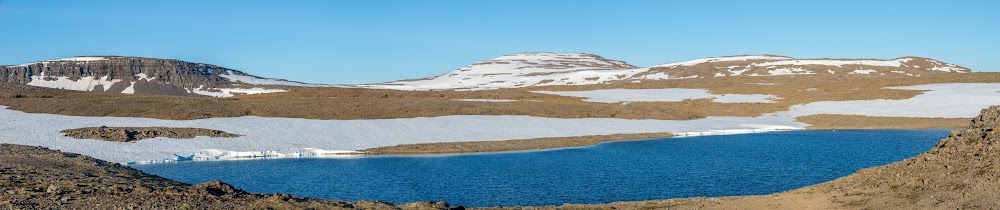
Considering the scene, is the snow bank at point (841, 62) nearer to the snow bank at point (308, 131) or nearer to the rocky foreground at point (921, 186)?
the snow bank at point (308, 131)

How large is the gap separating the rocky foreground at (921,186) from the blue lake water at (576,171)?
4931mm

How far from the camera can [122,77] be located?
183m

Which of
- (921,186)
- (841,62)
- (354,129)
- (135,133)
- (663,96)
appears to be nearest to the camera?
(921,186)

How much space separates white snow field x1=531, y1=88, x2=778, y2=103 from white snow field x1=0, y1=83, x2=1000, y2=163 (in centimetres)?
1128

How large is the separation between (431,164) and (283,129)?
2129cm

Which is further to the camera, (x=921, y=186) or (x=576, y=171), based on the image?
(x=576, y=171)

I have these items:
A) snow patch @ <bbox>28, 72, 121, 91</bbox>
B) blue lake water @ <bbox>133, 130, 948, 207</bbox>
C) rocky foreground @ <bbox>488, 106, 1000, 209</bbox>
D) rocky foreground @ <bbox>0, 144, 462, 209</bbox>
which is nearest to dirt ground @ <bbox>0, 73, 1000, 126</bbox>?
blue lake water @ <bbox>133, 130, 948, 207</bbox>

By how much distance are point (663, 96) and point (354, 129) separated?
52646 mm

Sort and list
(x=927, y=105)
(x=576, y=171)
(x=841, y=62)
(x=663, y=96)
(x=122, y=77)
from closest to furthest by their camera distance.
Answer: (x=576, y=171)
(x=927, y=105)
(x=663, y=96)
(x=841, y=62)
(x=122, y=77)

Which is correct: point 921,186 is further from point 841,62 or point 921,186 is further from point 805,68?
→ point 841,62

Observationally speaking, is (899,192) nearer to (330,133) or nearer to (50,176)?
(50,176)

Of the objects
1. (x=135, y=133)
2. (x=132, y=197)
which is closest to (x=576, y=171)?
(x=132, y=197)

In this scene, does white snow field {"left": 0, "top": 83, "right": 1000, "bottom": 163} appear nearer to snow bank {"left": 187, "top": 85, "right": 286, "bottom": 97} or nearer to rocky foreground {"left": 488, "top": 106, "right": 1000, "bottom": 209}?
rocky foreground {"left": 488, "top": 106, "right": 1000, "bottom": 209}

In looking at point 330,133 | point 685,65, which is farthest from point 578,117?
point 685,65
